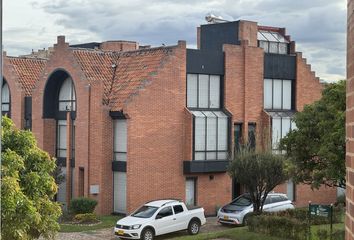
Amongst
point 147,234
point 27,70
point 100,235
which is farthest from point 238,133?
point 27,70

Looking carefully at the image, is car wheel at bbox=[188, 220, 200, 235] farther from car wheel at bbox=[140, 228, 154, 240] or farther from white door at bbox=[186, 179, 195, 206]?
white door at bbox=[186, 179, 195, 206]

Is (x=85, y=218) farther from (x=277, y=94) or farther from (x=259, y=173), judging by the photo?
(x=277, y=94)

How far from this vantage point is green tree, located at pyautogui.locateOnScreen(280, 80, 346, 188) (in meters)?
21.6

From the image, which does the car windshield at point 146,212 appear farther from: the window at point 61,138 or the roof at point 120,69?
the window at point 61,138

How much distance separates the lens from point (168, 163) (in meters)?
32.8

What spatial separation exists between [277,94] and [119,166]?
10.9 m

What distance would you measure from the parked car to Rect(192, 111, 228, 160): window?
4.20 meters

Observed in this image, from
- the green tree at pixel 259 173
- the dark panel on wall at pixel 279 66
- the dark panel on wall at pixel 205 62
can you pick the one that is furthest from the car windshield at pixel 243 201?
the dark panel on wall at pixel 279 66

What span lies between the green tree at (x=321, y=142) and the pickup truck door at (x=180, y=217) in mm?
5114

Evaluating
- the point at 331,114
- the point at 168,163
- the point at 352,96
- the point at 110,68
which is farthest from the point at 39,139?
the point at 352,96

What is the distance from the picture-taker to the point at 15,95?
39188 mm

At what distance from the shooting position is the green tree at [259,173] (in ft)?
90.4

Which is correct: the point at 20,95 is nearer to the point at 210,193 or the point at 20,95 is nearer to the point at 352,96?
the point at 210,193

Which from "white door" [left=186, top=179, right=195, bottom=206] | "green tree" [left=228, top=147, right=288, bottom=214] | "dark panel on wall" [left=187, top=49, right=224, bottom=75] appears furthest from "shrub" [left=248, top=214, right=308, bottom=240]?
"dark panel on wall" [left=187, top=49, right=224, bottom=75]
